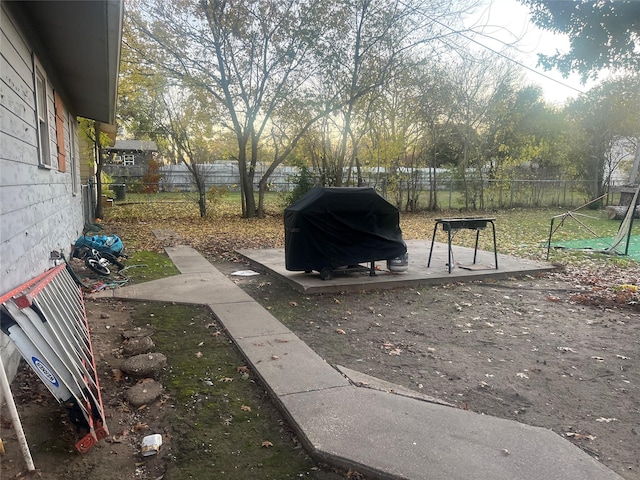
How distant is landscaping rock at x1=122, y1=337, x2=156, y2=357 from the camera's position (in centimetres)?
439

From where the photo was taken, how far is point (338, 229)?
7184 mm

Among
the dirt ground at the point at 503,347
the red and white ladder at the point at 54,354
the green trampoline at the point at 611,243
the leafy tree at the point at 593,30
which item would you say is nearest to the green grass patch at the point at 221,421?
the red and white ladder at the point at 54,354

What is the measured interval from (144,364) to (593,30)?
276 inches

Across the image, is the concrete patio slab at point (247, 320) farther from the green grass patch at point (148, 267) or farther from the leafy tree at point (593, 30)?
the leafy tree at point (593, 30)

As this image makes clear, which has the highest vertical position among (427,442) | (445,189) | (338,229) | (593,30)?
(593,30)

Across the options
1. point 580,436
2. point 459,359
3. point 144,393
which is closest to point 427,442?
point 580,436

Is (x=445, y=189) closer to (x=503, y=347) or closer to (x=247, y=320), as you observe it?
(x=503, y=347)

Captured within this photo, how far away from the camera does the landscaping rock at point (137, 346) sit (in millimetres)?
4387

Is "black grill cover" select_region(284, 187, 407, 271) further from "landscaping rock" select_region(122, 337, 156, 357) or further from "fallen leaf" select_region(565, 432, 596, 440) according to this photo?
"fallen leaf" select_region(565, 432, 596, 440)

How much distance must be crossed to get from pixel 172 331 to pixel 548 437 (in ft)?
12.6

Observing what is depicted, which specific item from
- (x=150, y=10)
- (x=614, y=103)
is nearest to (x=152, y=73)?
(x=150, y=10)

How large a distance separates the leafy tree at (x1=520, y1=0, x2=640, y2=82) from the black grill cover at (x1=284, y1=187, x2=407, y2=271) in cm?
347

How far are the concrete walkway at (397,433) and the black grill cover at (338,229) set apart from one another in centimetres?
289

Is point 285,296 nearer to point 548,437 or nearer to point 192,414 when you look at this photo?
point 192,414
